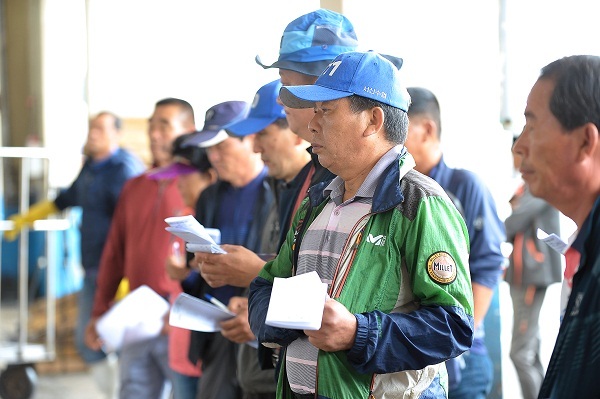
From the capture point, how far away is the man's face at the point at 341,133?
1913 mm

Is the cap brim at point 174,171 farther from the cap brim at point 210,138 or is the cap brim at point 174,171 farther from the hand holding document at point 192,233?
the hand holding document at point 192,233

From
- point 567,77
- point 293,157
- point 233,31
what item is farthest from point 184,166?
point 233,31

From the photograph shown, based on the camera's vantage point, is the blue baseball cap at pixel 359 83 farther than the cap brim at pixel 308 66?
No

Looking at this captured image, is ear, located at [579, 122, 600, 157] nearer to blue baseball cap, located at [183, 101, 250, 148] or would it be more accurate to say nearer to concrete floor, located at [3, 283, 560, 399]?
blue baseball cap, located at [183, 101, 250, 148]

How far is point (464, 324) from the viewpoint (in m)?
1.77

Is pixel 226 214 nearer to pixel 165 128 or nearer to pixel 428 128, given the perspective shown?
pixel 428 128

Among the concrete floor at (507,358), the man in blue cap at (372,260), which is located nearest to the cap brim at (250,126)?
the man in blue cap at (372,260)

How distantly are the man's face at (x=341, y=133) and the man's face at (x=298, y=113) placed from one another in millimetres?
371

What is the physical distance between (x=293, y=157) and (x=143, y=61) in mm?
6953

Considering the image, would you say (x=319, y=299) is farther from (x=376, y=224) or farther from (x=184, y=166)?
(x=184, y=166)

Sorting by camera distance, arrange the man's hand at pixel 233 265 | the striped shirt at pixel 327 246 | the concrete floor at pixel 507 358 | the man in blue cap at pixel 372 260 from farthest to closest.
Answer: the concrete floor at pixel 507 358
the man's hand at pixel 233 265
the striped shirt at pixel 327 246
the man in blue cap at pixel 372 260

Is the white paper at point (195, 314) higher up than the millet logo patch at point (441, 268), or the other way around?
the millet logo patch at point (441, 268)

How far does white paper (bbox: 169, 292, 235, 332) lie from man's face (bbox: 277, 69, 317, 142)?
554 mm

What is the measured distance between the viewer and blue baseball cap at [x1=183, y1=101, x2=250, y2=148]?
10.9ft
